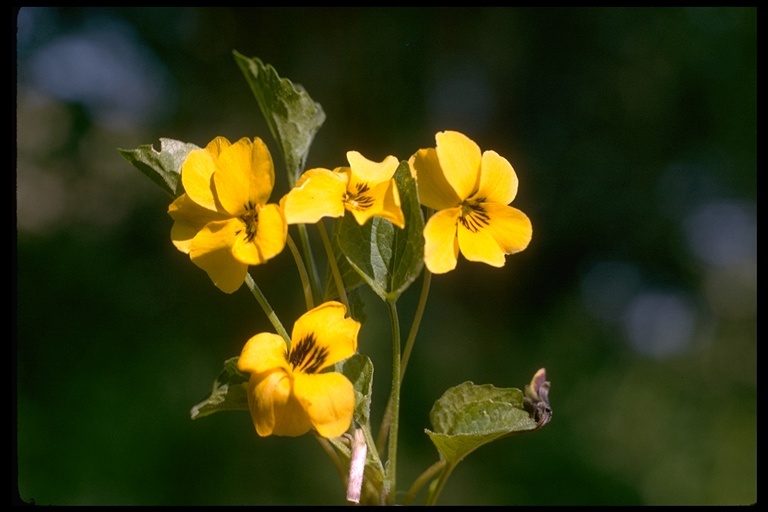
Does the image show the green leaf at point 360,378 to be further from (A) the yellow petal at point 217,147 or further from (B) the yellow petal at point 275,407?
(A) the yellow petal at point 217,147

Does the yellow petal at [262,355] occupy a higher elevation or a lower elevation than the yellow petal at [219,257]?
lower

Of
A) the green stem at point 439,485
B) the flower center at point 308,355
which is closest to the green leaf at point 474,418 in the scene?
the green stem at point 439,485

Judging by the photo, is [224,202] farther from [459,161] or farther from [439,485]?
[439,485]

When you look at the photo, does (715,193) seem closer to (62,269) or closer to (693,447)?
(693,447)

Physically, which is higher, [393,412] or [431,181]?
[431,181]

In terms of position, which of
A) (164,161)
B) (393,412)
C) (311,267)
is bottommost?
(393,412)

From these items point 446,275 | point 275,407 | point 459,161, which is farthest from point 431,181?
point 446,275

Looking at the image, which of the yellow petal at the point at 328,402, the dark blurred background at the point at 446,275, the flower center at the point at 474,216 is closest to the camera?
the yellow petal at the point at 328,402

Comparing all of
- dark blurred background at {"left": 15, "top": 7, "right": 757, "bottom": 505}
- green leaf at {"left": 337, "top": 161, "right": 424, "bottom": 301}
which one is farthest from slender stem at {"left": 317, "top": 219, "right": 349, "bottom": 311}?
dark blurred background at {"left": 15, "top": 7, "right": 757, "bottom": 505}

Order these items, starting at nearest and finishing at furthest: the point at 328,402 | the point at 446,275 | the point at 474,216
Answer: the point at 328,402
the point at 474,216
the point at 446,275
